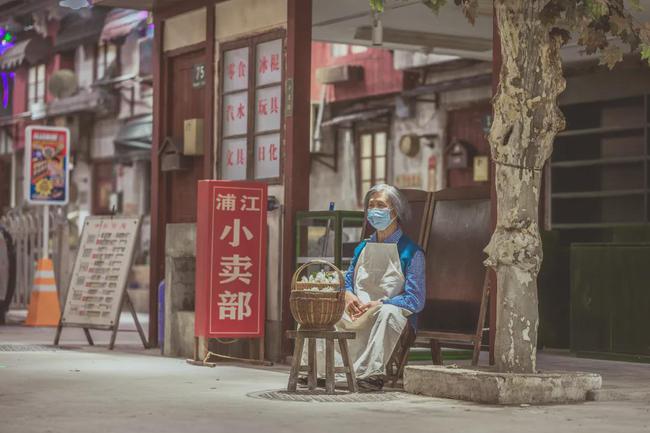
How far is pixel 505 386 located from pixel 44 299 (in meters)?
10.9

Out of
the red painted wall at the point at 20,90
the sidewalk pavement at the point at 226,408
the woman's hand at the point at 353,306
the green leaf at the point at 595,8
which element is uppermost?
the red painted wall at the point at 20,90

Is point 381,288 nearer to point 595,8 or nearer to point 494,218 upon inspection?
point 494,218

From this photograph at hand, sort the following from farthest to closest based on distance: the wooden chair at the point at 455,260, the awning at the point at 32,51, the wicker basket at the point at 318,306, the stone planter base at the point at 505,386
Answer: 1. the awning at the point at 32,51
2. the wooden chair at the point at 455,260
3. the wicker basket at the point at 318,306
4. the stone planter base at the point at 505,386

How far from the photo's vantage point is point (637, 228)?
14.2m

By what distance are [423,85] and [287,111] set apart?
921 centimetres

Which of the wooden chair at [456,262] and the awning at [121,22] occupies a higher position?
the awning at [121,22]

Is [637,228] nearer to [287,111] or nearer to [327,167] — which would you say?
[287,111]

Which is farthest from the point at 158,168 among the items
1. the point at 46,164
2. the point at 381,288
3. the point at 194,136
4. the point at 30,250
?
the point at 30,250

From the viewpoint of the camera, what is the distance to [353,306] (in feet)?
32.0

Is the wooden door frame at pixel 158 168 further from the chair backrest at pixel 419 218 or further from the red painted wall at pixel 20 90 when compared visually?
the red painted wall at pixel 20 90

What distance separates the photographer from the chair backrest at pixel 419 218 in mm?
11164

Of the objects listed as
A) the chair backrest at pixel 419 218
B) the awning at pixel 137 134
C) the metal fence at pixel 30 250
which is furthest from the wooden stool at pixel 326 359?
the awning at pixel 137 134

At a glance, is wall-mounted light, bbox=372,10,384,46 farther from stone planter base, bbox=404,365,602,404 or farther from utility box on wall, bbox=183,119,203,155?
stone planter base, bbox=404,365,602,404

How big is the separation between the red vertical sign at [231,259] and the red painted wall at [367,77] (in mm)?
10372
